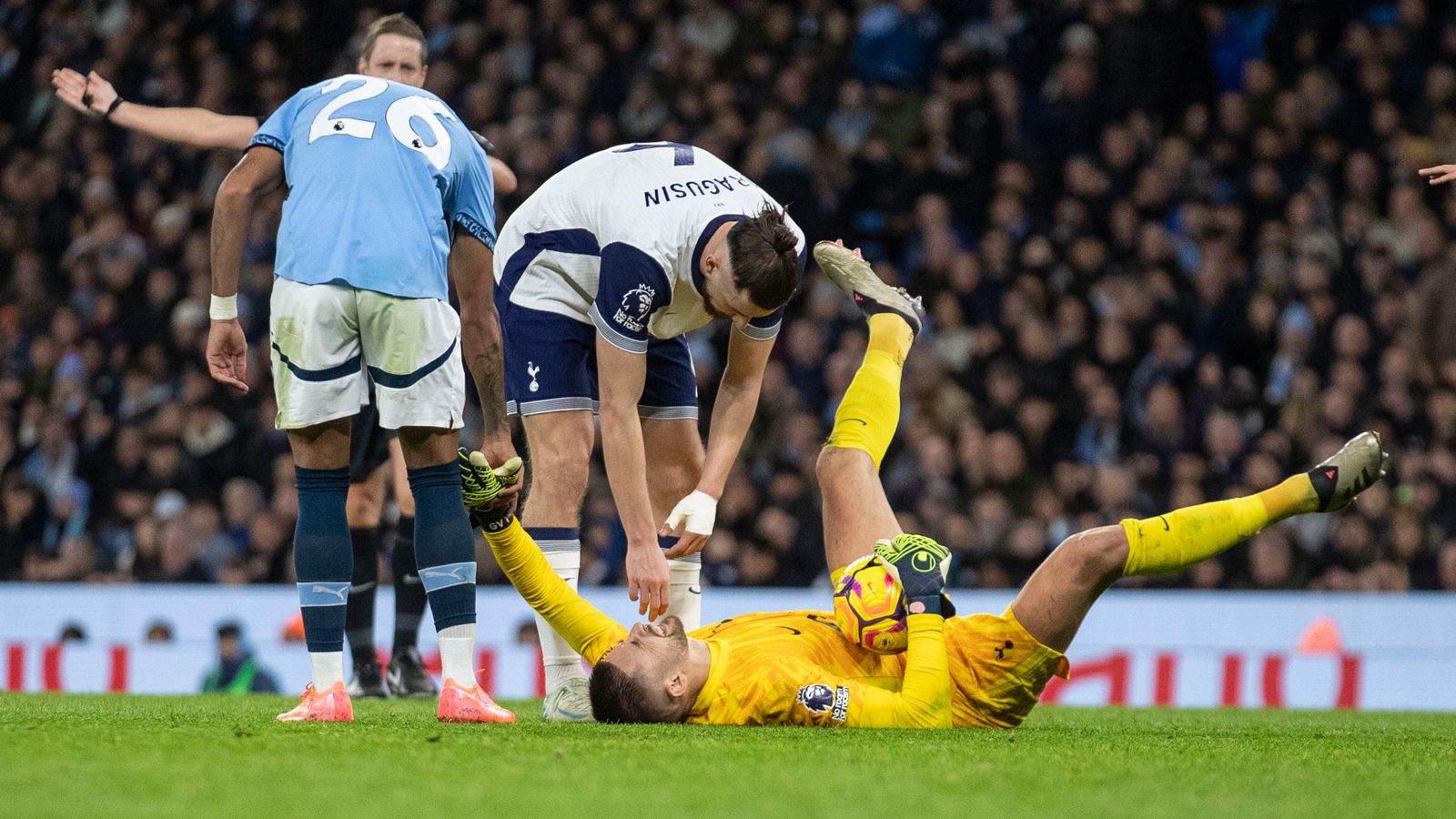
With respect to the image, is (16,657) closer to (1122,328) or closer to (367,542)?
(367,542)

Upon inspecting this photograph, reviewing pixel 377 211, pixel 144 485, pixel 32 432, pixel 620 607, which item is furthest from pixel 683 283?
pixel 32 432

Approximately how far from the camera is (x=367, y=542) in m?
6.36

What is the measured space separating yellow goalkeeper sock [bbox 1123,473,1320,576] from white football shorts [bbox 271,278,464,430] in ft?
6.23

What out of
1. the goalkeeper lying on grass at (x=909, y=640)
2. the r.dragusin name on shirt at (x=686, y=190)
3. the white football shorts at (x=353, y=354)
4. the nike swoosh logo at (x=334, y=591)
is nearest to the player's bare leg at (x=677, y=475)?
the goalkeeper lying on grass at (x=909, y=640)

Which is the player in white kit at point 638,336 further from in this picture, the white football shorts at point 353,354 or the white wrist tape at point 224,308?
the white wrist tape at point 224,308

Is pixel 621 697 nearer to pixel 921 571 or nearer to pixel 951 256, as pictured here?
pixel 921 571

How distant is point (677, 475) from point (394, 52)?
163 cm

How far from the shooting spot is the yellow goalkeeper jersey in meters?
4.51

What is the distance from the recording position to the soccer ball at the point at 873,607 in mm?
4586

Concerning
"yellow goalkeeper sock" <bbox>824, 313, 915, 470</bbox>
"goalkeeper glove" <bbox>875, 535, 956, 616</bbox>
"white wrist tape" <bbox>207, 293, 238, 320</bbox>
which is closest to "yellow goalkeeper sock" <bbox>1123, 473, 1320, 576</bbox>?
"goalkeeper glove" <bbox>875, 535, 956, 616</bbox>

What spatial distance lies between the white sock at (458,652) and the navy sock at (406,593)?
190cm

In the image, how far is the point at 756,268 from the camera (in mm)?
4562

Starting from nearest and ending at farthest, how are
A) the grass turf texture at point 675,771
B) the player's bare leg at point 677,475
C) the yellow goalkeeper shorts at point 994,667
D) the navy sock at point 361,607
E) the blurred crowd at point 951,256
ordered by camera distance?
the grass turf texture at point 675,771, the yellow goalkeeper shorts at point 994,667, the player's bare leg at point 677,475, the navy sock at point 361,607, the blurred crowd at point 951,256

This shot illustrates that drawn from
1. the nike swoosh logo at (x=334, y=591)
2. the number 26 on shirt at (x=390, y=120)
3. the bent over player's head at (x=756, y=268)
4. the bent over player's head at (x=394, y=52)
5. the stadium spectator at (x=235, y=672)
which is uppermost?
the bent over player's head at (x=394, y=52)
